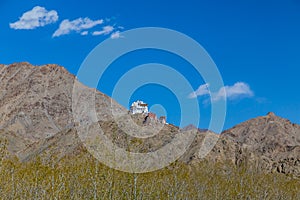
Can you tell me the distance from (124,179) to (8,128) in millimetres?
152950

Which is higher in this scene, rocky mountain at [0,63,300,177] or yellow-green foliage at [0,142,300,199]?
rocky mountain at [0,63,300,177]

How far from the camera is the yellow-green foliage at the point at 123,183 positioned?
2820 centimetres

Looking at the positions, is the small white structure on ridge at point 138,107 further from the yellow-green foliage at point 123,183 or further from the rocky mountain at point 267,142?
the yellow-green foliage at point 123,183

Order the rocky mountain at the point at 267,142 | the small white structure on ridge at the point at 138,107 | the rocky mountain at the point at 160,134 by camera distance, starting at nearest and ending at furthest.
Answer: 1. the rocky mountain at the point at 160,134
2. the rocky mountain at the point at 267,142
3. the small white structure on ridge at the point at 138,107

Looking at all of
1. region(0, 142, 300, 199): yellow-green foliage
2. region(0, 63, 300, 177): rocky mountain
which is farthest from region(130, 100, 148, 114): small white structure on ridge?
region(0, 142, 300, 199): yellow-green foliage

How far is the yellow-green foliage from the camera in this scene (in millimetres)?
28203

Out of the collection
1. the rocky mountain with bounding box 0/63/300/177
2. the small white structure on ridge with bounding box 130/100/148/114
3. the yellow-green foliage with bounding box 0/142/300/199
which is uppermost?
the small white structure on ridge with bounding box 130/100/148/114

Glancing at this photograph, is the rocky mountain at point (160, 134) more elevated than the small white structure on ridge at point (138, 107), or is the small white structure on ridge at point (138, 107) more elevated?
the small white structure on ridge at point (138, 107)

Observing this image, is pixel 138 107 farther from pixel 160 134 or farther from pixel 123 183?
pixel 123 183

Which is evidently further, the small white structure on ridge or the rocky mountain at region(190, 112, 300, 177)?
the small white structure on ridge

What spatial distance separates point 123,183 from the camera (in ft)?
104

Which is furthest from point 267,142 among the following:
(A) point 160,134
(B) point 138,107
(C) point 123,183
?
(C) point 123,183

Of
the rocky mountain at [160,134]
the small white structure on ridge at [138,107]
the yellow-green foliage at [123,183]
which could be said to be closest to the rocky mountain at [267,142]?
the rocky mountain at [160,134]

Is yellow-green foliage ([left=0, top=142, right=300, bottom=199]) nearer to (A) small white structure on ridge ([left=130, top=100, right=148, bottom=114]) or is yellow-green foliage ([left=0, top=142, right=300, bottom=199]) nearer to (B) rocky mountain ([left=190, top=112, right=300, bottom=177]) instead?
(B) rocky mountain ([left=190, top=112, right=300, bottom=177])
